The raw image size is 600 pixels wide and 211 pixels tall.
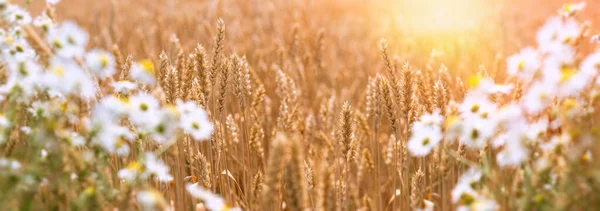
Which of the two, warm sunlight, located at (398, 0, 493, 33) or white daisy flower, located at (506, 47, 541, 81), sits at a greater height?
warm sunlight, located at (398, 0, 493, 33)

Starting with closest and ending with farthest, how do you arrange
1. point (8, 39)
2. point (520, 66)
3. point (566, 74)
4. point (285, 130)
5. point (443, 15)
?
point (566, 74)
point (520, 66)
point (8, 39)
point (285, 130)
point (443, 15)

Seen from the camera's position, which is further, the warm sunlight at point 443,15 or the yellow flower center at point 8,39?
the warm sunlight at point 443,15

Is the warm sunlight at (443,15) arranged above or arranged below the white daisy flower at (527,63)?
above

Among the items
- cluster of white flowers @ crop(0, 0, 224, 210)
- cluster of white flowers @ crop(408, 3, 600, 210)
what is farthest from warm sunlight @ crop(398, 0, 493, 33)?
cluster of white flowers @ crop(0, 0, 224, 210)

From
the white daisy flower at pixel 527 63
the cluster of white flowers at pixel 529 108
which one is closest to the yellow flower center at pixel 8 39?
the cluster of white flowers at pixel 529 108

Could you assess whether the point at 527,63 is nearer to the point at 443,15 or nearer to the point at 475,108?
the point at 475,108

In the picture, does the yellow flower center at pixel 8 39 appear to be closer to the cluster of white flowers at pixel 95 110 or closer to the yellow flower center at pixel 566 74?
the cluster of white flowers at pixel 95 110

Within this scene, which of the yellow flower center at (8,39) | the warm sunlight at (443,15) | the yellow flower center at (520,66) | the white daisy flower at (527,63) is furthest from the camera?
the warm sunlight at (443,15)

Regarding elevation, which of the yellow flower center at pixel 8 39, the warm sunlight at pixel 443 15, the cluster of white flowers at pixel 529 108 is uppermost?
the warm sunlight at pixel 443 15

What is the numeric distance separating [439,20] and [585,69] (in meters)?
4.86

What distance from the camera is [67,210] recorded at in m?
1.44

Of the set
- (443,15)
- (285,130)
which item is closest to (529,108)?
(285,130)

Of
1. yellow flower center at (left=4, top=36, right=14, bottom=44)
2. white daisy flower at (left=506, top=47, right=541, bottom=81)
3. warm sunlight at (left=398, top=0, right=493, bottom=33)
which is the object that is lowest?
white daisy flower at (left=506, top=47, right=541, bottom=81)

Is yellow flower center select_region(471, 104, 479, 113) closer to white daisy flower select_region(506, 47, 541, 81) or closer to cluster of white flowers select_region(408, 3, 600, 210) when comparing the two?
cluster of white flowers select_region(408, 3, 600, 210)
